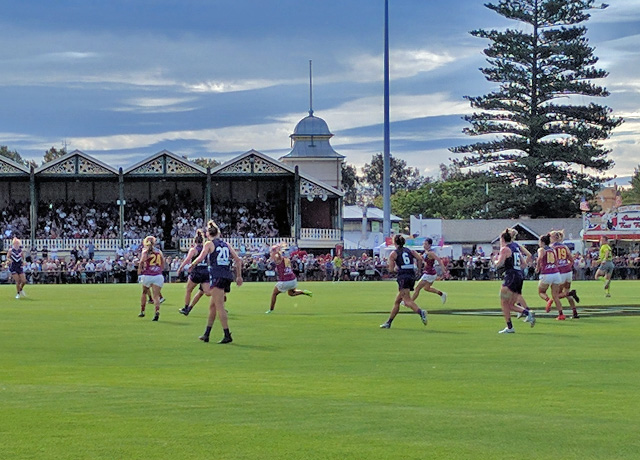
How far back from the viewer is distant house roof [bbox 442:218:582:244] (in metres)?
83.2

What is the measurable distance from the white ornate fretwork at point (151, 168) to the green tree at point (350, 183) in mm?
84276

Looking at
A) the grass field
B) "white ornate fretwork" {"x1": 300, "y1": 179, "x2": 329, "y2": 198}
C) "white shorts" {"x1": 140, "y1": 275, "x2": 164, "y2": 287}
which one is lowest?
the grass field

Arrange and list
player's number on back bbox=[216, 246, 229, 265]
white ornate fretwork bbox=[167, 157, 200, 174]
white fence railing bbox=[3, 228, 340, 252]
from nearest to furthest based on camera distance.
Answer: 1. player's number on back bbox=[216, 246, 229, 265]
2. white fence railing bbox=[3, 228, 340, 252]
3. white ornate fretwork bbox=[167, 157, 200, 174]

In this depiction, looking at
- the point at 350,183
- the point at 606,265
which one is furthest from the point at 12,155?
the point at 606,265

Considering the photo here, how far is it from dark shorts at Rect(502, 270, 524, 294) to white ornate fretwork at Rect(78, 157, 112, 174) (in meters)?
51.7

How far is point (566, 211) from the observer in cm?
8869

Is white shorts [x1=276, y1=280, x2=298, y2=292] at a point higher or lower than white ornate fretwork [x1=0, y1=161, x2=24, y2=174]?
lower

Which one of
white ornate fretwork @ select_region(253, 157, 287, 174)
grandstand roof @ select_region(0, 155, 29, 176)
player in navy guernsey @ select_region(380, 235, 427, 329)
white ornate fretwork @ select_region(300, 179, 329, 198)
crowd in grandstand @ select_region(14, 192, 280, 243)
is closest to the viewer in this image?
player in navy guernsey @ select_region(380, 235, 427, 329)

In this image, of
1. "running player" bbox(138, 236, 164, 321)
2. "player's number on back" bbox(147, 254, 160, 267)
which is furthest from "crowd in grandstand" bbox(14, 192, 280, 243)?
"player's number on back" bbox(147, 254, 160, 267)

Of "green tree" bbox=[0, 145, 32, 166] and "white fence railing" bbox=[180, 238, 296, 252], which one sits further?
"green tree" bbox=[0, 145, 32, 166]

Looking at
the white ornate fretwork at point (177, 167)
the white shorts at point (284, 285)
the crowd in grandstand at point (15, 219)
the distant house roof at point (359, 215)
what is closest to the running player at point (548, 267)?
the white shorts at point (284, 285)

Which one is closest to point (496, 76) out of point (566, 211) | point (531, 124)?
point (531, 124)

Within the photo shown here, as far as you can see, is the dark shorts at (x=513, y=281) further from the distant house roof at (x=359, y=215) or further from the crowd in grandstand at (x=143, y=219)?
the distant house roof at (x=359, y=215)

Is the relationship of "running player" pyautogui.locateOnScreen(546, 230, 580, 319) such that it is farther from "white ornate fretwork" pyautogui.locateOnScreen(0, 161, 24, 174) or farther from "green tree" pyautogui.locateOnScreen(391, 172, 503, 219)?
"green tree" pyautogui.locateOnScreen(391, 172, 503, 219)
